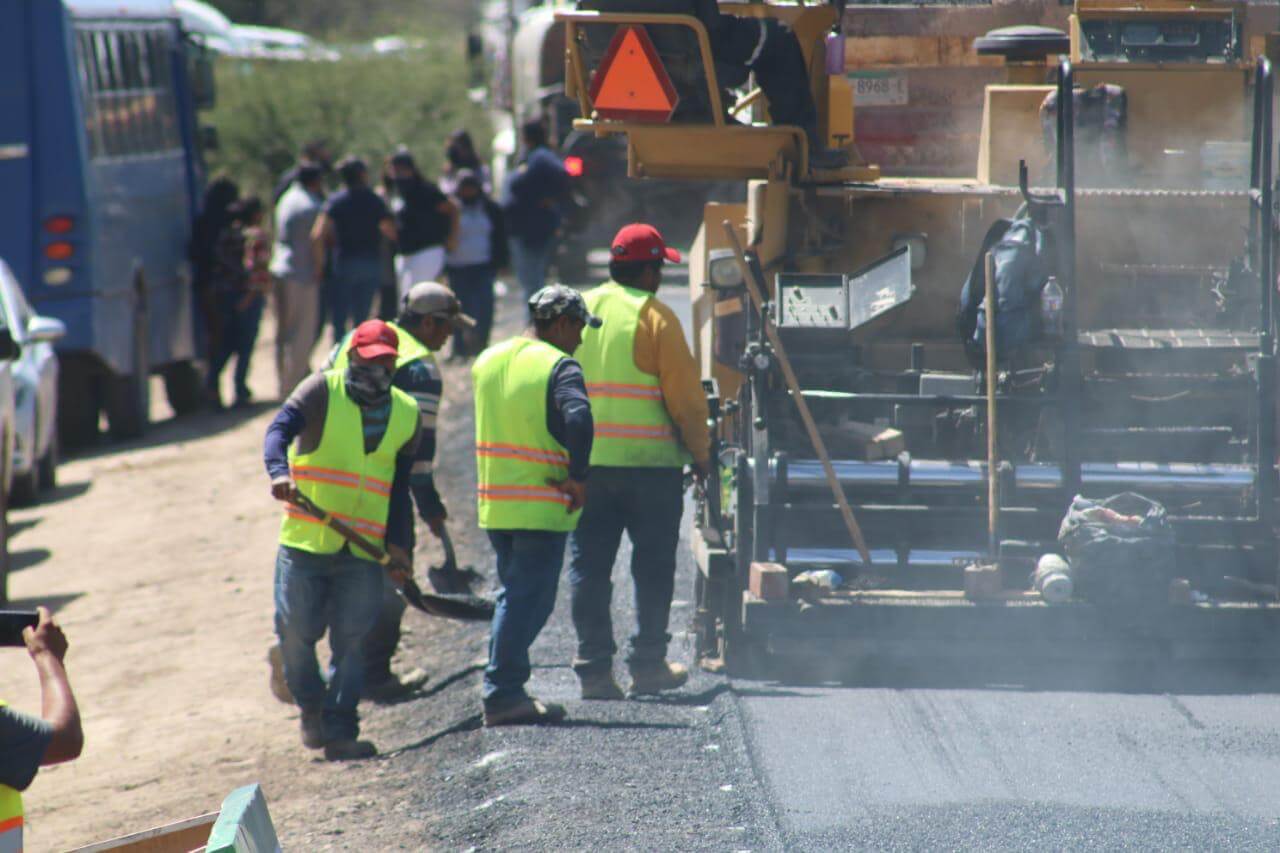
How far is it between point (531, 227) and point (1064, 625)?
27.3 feet

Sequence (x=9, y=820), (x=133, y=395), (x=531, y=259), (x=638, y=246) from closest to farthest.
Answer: (x=9, y=820) < (x=638, y=246) < (x=531, y=259) < (x=133, y=395)

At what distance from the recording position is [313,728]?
21.9ft

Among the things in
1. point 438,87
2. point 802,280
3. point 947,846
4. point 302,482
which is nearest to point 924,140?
point 802,280

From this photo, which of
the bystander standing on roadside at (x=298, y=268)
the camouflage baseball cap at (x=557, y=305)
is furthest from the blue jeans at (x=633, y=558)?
the bystander standing on roadside at (x=298, y=268)

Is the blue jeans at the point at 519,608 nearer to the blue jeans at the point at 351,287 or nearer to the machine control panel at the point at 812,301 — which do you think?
the machine control panel at the point at 812,301

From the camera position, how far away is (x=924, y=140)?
8.77 meters

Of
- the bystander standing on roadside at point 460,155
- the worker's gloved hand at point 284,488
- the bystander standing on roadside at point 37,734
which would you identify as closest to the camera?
the bystander standing on roadside at point 37,734

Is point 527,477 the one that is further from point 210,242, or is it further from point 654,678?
point 210,242

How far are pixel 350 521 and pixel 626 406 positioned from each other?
1088 millimetres

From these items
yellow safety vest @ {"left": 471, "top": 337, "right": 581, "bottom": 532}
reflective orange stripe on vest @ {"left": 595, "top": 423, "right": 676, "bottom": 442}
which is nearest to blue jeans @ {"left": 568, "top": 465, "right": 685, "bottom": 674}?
reflective orange stripe on vest @ {"left": 595, "top": 423, "right": 676, "bottom": 442}

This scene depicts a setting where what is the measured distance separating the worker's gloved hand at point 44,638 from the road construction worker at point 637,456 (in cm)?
317

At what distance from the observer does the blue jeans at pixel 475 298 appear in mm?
14055

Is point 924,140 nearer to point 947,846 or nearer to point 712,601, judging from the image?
point 712,601

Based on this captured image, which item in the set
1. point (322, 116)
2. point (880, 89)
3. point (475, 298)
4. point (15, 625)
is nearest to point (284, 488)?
point (15, 625)
